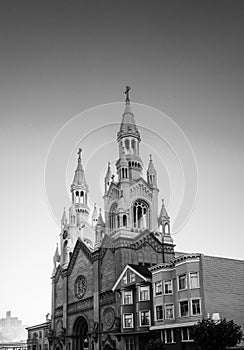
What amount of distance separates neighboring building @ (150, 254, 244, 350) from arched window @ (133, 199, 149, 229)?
2268 cm

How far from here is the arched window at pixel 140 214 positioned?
76.7 m

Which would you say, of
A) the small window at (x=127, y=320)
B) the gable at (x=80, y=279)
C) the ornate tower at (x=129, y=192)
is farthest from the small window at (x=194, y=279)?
the gable at (x=80, y=279)

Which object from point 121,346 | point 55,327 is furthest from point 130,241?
point 55,327

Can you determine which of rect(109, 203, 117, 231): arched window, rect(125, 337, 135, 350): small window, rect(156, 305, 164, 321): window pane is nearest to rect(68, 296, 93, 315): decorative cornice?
rect(109, 203, 117, 231): arched window

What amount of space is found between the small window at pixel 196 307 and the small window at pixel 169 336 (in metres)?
3.83

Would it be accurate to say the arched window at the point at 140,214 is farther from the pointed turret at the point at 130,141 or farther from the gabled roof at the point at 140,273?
the gabled roof at the point at 140,273

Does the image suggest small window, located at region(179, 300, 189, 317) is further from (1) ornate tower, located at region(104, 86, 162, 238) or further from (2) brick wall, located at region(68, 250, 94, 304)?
(2) brick wall, located at region(68, 250, 94, 304)

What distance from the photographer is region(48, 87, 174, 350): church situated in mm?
62938

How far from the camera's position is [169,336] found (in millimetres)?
52156

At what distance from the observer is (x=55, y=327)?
89.6m

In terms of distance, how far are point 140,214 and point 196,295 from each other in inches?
1178

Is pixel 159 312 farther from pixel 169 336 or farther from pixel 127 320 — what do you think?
pixel 127 320

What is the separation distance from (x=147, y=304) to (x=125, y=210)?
64.9 feet

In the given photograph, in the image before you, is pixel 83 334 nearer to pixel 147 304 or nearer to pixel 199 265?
pixel 147 304
